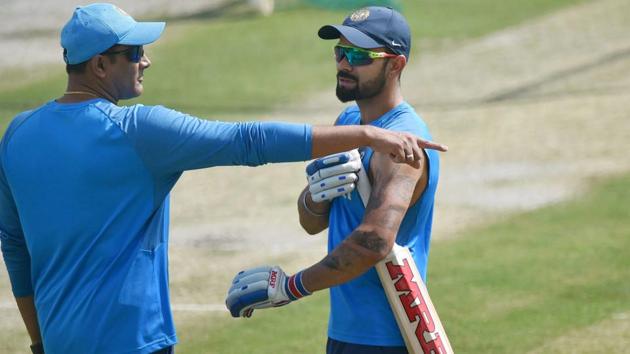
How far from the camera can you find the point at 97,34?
491 centimetres

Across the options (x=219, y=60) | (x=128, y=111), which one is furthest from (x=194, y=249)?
(x=219, y=60)

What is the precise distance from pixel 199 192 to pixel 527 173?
161 inches

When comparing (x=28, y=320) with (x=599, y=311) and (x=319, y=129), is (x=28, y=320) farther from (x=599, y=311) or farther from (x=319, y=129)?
(x=599, y=311)

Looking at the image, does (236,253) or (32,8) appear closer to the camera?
(236,253)

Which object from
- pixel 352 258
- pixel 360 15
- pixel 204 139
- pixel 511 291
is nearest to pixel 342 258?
pixel 352 258

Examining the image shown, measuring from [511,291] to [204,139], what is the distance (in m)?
5.89

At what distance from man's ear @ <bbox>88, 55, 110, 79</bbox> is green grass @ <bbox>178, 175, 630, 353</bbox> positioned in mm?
4323

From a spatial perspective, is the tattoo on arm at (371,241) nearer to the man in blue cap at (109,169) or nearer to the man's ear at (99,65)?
the man in blue cap at (109,169)

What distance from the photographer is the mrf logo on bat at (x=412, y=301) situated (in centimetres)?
525

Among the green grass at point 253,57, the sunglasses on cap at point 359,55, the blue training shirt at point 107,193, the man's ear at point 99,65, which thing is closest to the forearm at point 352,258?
the blue training shirt at point 107,193

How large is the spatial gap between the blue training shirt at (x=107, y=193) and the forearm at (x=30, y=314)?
0.45 m

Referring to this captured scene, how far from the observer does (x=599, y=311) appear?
369 inches

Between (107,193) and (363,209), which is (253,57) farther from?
(107,193)

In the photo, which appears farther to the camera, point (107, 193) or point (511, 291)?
point (511, 291)
